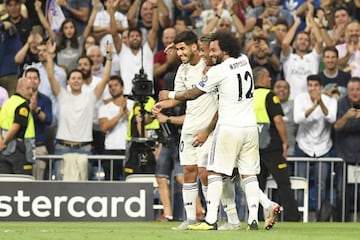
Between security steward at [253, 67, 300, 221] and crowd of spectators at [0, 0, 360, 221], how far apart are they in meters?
1.06

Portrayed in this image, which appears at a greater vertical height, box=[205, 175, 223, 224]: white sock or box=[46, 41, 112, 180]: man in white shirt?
box=[46, 41, 112, 180]: man in white shirt

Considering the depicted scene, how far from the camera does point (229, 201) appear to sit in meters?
16.2

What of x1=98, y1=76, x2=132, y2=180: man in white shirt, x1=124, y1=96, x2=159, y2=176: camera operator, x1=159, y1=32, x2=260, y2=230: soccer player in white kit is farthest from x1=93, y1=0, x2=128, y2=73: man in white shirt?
x1=159, y1=32, x2=260, y2=230: soccer player in white kit

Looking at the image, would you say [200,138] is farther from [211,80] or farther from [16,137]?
[16,137]

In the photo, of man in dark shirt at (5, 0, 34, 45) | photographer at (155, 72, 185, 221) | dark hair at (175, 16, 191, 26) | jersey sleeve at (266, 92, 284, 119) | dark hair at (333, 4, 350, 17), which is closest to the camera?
photographer at (155, 72, 185, 221)

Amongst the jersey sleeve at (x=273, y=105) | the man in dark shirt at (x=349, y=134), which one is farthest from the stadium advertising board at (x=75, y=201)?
the man in dark shirt at (x=349, y=134)

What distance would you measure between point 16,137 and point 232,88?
248 inches

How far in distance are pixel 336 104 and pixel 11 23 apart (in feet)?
21.0

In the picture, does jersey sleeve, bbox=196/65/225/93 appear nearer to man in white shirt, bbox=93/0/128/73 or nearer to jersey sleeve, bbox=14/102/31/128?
jersey sleeve, bbox=14/102/31/128

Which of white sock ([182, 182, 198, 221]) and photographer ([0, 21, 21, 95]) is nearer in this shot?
white sock ([182, 182, 198, 221])

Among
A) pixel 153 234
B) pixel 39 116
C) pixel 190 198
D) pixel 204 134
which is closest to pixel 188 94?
pixel 204 134

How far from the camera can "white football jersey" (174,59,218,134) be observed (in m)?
16.4

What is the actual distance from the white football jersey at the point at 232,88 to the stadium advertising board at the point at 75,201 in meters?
3.49

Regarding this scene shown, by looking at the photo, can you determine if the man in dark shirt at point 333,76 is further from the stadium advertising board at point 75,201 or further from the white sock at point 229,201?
the white sock at point 229,201
